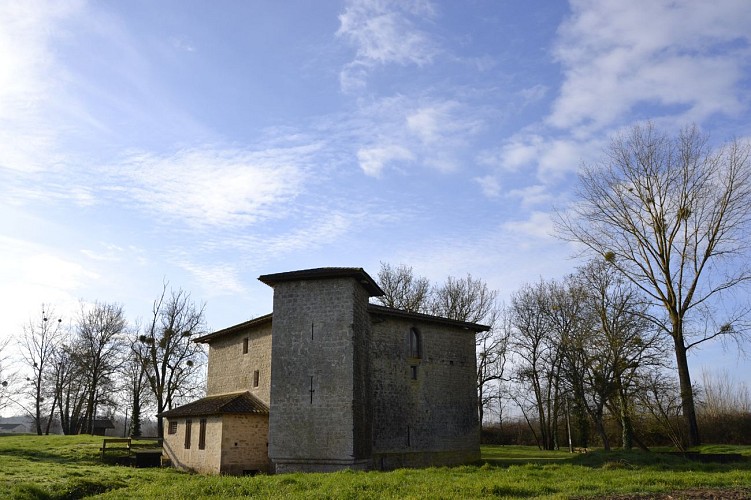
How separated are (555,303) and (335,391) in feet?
65.8

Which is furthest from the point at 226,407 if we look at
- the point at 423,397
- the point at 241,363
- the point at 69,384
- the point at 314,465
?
the point at 69,384

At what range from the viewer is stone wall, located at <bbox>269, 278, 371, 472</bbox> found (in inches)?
783

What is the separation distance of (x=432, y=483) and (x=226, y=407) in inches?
443

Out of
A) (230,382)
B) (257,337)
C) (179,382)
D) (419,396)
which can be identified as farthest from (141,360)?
(419,396)

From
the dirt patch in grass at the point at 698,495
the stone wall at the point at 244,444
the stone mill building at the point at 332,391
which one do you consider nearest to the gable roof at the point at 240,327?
the stone mill building at the point at 332,391

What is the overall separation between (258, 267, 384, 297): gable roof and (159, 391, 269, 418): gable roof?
5213 millimetres

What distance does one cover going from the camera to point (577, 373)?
26.6 metres

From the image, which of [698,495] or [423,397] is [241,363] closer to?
[423,397]

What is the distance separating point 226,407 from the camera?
2230cm

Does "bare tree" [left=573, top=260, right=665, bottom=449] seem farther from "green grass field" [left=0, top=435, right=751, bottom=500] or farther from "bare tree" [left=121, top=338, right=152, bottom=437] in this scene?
"bare tree" [left=121, top=338, right=152, bottom=437]

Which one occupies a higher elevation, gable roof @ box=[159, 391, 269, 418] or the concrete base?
gable roof @ box=[159, 391, 269, 418]

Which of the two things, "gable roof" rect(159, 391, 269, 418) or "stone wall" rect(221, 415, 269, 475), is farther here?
"gable roof" rect(159, 391, 269, 418)

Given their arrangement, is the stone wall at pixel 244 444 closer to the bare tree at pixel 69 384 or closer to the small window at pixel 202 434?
the small window at pixel 202 434

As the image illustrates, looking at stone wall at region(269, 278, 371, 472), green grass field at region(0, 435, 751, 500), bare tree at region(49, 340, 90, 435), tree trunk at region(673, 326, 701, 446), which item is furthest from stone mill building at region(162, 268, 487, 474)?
bare tree at region(49, 340, 90, 435)
